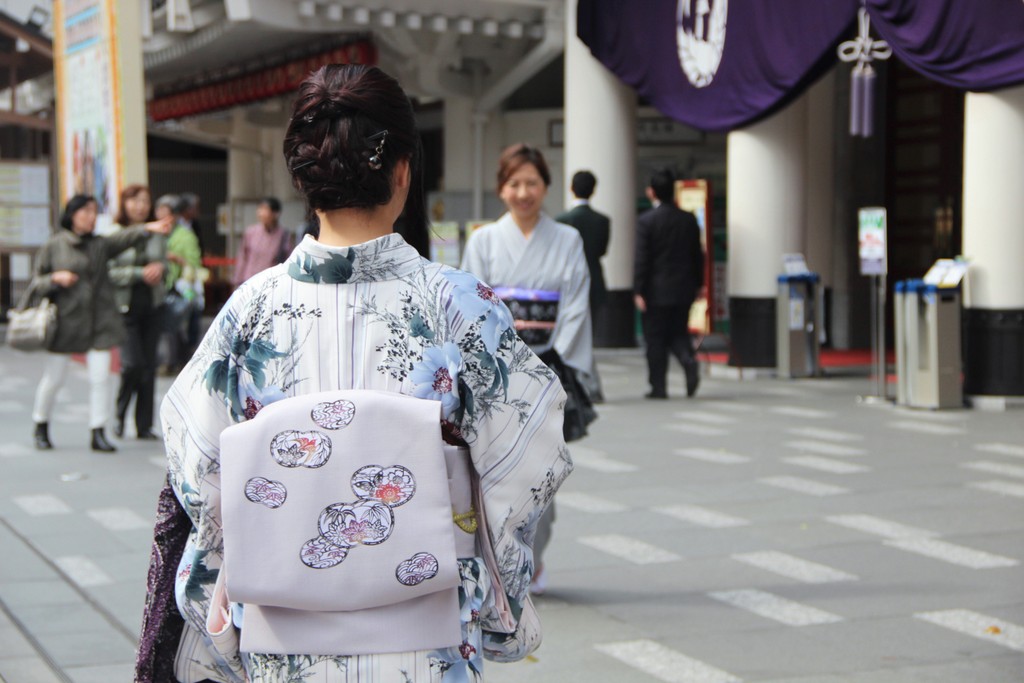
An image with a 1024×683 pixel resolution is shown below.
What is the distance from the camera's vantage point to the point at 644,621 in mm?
4969

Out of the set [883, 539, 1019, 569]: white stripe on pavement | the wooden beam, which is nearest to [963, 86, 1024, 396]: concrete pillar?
[883, 539, 1019, 569]: white stripe on pavement

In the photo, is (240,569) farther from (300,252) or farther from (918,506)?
(918,506)

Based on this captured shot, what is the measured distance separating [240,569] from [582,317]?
3319 mm

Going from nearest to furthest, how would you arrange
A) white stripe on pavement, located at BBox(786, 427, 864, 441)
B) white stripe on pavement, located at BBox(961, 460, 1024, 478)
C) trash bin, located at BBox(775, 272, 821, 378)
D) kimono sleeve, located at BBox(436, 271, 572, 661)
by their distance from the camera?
kimono sleeve, located at BBox(436, 271, 572, 661), white stripe on pavement, located at BBox(961, 460, 1024, 478), white stripe on pavement, located at BBox(786, 427, 864, 441), trash bin, located at BBox(775, 272, 821, 378)

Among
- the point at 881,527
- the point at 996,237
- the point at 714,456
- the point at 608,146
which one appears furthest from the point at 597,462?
the point at 608,146

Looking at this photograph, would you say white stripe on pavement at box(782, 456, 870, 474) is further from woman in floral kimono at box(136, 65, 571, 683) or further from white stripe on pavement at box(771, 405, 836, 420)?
woman in floral kimono at box(136, 65, 571, 683)

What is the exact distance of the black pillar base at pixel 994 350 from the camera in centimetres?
1031

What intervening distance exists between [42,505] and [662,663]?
397 cm

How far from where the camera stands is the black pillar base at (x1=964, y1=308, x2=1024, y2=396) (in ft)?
33.8

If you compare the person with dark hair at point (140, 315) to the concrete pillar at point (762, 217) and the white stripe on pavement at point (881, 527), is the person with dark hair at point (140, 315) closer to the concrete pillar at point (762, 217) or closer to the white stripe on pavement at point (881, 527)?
the white stripe on pavement at point (881, 527)

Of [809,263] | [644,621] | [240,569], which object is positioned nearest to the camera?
[240,569]

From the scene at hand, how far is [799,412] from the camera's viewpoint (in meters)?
10.5

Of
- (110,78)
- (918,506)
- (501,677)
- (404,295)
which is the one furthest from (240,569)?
(110,78)

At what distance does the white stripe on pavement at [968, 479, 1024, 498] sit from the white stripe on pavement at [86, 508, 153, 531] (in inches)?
167
